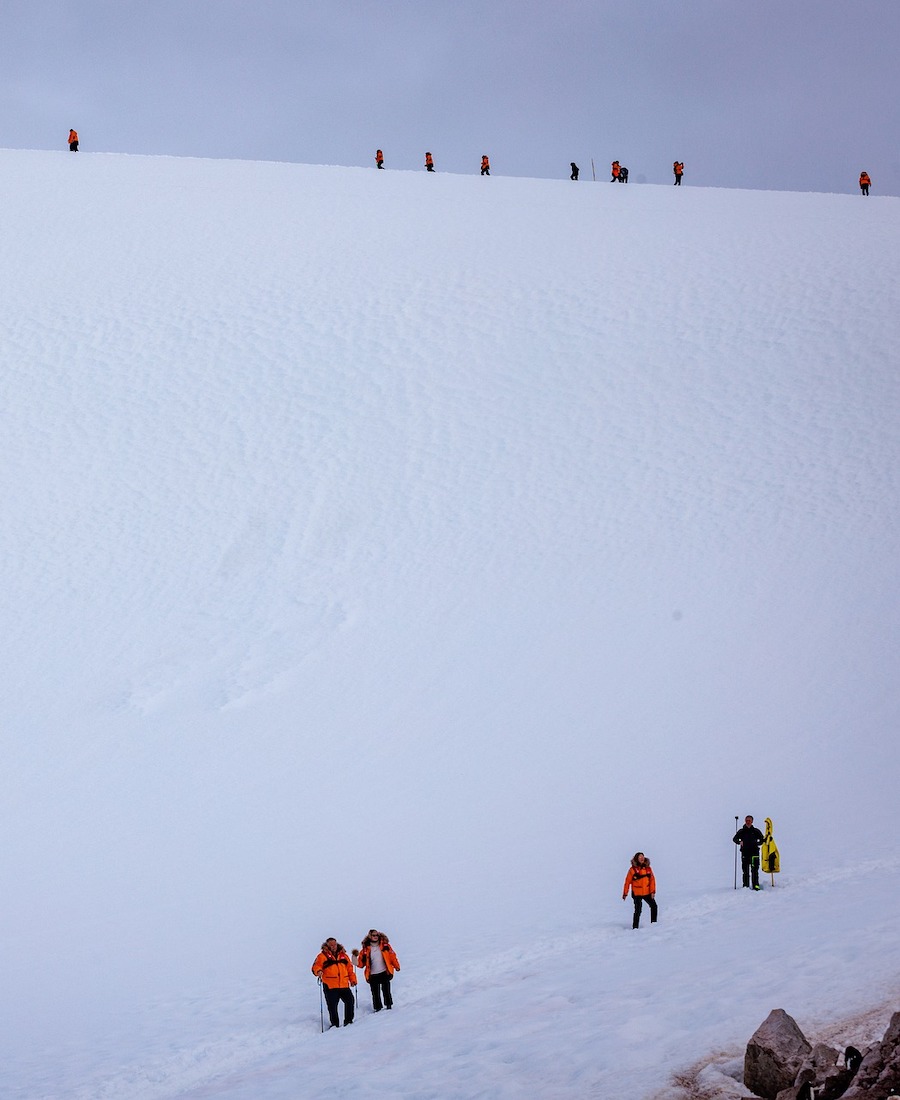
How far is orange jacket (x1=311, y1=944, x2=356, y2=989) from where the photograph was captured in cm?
916

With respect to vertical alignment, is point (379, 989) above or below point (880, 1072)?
below

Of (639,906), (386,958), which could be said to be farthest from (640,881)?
(386,958)

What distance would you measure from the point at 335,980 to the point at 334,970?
8cm

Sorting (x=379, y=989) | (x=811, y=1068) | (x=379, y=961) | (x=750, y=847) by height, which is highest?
(x=811, y=1068)

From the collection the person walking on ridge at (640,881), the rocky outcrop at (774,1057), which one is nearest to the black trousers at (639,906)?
the person walking on ridge at (640,881)

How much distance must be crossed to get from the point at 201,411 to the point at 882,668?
43.8 feet

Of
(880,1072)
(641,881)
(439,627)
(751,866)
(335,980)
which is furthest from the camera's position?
(439,627)

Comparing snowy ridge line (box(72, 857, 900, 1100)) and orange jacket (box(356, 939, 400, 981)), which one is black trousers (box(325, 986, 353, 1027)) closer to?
snowy ridge line (box(72, 857, 900, 1100))

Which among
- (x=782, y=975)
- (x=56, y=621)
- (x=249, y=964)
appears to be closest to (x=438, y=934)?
(x=249, y=964)

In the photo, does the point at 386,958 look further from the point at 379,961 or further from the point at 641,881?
the point at 641,881

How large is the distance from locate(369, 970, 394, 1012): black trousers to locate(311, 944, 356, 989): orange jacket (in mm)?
248

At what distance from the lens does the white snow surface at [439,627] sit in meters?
9.38

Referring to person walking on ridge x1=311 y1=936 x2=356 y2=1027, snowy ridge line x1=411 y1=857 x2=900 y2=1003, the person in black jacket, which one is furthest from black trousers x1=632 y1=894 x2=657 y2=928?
→ person walking on ridge x1=311 y1=936 x2=356 y2=1027

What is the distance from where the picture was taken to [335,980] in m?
9.16
